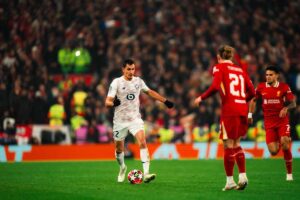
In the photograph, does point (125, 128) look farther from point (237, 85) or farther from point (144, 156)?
point (237, 85)

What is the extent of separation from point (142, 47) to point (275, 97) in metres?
13.5

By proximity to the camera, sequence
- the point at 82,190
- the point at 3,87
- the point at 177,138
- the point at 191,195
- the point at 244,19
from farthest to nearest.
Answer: the point at 244,19 → the point at 177,138 → the point at 3,87 → the point at 82,190 → the point at 191,195

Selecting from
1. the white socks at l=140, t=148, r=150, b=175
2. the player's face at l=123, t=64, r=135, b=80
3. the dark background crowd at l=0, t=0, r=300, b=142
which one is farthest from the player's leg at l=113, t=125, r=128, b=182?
the dark background crowd at l=0, t=0, r=300, b=142

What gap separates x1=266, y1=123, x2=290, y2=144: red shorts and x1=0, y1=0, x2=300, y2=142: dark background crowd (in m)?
9.81

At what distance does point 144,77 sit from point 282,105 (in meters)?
12.0

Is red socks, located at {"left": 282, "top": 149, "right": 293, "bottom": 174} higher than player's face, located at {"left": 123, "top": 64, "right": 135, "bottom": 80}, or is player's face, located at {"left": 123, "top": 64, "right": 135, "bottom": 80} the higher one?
player's face, located at {"left": 123, "top": 64, "right": 135, "bottom": 80}

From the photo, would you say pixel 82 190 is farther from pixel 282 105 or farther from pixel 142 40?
pixel 142 40

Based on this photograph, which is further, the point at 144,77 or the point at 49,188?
the point at 144,77

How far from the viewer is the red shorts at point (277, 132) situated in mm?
14320

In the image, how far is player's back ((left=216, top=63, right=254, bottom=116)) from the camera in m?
11.1

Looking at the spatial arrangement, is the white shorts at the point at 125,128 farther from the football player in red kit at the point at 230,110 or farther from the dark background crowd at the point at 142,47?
the dark background crowd at the point at 142,47

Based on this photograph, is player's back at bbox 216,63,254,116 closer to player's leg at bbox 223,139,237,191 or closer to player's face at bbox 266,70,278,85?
player's leg at bbox 223,139,237,191

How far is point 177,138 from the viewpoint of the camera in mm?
24844

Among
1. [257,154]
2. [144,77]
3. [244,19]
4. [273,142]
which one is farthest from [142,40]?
[273,142]
